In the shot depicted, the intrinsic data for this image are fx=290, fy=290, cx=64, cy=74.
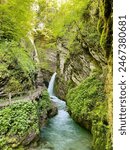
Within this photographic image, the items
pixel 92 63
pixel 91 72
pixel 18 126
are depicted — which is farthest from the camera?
pixel 91 72

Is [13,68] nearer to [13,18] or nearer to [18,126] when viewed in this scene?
[13,18]

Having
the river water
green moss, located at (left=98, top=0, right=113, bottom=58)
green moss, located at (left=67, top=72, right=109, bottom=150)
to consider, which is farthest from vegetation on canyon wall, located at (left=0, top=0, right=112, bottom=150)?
the river water

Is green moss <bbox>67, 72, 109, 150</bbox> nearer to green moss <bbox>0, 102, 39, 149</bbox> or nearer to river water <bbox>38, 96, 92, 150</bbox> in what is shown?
river water <bbox>38, 96, 92, 150</bbox>

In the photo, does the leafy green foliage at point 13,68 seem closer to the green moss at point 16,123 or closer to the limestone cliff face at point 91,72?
the green moss at point 16,123

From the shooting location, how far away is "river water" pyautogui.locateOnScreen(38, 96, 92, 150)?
1399cm

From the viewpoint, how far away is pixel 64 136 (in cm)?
1569

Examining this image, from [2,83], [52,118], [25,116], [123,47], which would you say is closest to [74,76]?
[52,118]

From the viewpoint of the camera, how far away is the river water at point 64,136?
14.0 metres

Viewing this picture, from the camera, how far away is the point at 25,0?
61.9 feet

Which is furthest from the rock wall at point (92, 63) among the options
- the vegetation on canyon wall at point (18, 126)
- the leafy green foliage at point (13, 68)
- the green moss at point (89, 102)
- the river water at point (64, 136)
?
the leafy green foliage at point (13, 68)

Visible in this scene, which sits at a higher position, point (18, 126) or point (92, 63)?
point (92, 63)

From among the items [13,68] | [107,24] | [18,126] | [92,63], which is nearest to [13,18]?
[13,68]

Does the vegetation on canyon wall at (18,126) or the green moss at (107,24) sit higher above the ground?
the green moss at (107,24)

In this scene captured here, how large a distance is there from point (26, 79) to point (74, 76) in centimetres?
706
